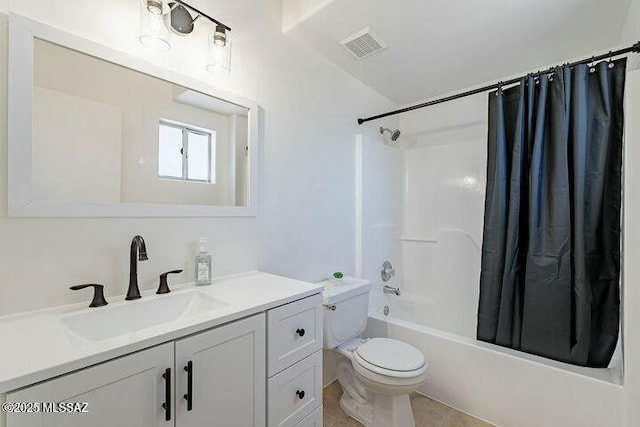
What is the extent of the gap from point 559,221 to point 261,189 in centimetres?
161

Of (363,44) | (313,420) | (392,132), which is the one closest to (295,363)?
(313,420)

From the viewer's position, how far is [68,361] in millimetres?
654

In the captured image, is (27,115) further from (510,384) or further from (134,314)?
(510,384)

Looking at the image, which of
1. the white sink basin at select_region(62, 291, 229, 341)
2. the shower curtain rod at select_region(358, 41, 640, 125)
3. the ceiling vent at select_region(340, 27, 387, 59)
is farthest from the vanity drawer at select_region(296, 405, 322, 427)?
the ceiling vent at select_region(340, 27, 387, 59)

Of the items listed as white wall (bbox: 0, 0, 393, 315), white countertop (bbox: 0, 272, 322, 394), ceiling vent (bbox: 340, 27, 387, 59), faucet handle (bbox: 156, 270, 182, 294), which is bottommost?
white countertop (bbox: 0, 272, 322, 394)

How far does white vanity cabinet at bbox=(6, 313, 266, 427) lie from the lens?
657 millimetres

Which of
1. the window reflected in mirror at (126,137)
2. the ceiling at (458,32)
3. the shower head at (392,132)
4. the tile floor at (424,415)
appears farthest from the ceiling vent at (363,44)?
the tile floor at (424,415)

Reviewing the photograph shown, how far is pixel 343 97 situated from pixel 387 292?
1574 mm

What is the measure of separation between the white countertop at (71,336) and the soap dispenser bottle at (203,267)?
0.23 ft

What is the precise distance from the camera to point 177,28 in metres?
1.29

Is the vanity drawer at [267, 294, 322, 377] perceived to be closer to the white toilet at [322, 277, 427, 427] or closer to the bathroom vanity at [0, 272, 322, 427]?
the bathroom vanity at [0, 272, 322, 427]

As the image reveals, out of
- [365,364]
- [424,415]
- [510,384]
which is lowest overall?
[424,415]

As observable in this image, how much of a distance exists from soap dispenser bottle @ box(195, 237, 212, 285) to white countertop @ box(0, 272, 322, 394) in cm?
7

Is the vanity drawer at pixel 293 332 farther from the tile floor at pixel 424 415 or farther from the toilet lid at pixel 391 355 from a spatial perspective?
the tile floor at pixel 424 415
